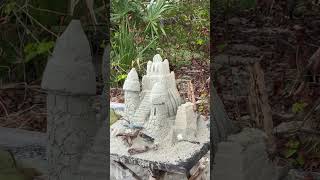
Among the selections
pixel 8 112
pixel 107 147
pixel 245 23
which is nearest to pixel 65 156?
pixel 107 147

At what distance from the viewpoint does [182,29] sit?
1.82 m

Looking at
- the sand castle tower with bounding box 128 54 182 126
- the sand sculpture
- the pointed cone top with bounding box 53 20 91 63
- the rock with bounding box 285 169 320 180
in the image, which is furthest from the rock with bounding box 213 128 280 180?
the pointed cone top with bounding box 53 20 91 63

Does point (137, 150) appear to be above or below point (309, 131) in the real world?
below

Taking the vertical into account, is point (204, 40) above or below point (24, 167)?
above

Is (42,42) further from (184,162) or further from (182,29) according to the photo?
(184,162)

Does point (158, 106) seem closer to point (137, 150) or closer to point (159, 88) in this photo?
point (159, 88)

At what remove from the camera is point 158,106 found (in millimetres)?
1862

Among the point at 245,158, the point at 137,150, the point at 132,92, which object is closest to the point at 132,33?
the point at 132,92

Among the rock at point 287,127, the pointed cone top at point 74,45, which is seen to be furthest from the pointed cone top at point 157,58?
the rock at point 287,127

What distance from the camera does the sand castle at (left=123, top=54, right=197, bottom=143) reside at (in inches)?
71.9

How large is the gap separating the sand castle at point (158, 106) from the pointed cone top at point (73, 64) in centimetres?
19

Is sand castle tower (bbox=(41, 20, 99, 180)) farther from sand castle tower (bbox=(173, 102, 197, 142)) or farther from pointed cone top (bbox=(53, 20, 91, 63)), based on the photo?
sand castle tower (bbox=(173, 102, 197, 142))

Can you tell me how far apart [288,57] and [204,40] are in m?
0.32

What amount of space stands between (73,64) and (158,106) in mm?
341
